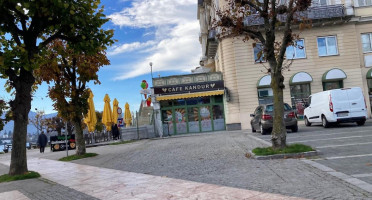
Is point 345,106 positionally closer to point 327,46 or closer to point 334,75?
point 334,75

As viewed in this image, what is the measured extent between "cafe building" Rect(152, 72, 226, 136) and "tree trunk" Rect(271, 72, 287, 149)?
49.9 ft

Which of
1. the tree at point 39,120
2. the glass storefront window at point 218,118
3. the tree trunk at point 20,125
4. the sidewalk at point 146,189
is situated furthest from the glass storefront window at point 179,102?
the tree at point 39,120

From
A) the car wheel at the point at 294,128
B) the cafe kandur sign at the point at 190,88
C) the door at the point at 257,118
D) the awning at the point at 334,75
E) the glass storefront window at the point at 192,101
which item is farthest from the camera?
the glass storefront window at the point at 192,101

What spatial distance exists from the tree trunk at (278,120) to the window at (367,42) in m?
18.1

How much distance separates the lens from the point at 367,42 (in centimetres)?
2422

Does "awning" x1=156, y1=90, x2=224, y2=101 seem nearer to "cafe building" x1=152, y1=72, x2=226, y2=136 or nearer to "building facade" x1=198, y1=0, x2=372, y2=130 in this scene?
"cafe building" x1=152, y1=72, x2=226, y2=136

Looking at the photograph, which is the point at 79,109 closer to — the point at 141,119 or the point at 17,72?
the point at 17,72

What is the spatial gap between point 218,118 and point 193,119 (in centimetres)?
198

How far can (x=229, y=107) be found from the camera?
24250 millimetres

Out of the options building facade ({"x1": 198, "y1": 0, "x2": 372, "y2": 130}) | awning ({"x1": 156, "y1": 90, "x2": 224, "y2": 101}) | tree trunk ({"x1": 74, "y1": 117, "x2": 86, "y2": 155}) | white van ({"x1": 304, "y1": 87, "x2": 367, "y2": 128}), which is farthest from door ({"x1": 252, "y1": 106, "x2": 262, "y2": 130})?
tree trunk ({"x1": 74, "y1": 117, "x2": 86, "y2": 155})

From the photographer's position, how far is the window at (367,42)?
2417cm

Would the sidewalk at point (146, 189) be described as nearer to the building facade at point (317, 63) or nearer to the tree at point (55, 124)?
the building facade at point (317, 63)

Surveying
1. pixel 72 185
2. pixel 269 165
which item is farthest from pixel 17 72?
pixel 269 165

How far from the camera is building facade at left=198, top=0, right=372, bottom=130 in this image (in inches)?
930
